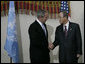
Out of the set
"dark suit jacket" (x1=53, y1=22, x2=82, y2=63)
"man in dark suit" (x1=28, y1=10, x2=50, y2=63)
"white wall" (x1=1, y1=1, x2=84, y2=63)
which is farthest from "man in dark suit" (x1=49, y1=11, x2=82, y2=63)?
"white wall" (x1=1, y1=1, x2=84, y2=63)

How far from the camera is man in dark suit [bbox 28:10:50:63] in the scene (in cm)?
311

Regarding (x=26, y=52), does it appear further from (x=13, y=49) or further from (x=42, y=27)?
(x=42, y=27)

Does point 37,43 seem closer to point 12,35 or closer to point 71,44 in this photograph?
point 71,44

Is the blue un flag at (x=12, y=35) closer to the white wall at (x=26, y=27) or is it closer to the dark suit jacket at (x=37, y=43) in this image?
the white wall at (x=26, y=27)

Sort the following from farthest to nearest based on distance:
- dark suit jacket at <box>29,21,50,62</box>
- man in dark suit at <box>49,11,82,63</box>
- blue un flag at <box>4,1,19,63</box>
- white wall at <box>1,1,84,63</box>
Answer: white wall at <box>1,1,84,63</box>
blue un flag at <box>4,1,19,63</box>
man in dark suit at <box>49,11,82,63</box>
dark suit jacket at <box>29,21,50,62</box>

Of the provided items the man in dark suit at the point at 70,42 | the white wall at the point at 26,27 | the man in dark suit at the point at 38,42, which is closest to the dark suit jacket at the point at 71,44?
the man in dark suit at the point at 70,42

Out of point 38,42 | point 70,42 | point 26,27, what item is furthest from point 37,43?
point 26,27

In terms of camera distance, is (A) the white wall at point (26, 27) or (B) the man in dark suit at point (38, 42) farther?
(A) the white wall at point (26, 27)

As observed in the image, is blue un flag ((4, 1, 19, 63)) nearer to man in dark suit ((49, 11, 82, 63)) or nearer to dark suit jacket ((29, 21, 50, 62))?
dark suit jacket ((29, 21, 50, 62))

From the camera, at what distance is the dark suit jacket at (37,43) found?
10.2 ft

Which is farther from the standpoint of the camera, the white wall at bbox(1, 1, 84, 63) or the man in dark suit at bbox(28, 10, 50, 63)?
the white wall at bbox(1, 1, 84, 63)

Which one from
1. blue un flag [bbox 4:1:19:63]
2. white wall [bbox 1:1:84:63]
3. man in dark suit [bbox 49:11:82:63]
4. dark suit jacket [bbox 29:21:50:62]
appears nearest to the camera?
dark suit jacket [bbox 29:21:50:62]

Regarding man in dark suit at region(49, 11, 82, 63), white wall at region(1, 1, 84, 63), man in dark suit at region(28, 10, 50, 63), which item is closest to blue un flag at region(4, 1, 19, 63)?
white wall at region(1, 1, 84, 63)

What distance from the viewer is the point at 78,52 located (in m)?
3.27
